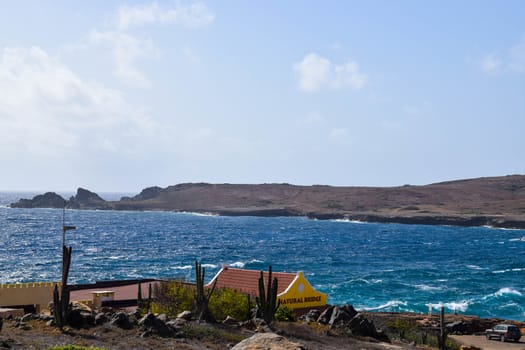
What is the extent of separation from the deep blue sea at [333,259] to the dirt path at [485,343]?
49.7 ft

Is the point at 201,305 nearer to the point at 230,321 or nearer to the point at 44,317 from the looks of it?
the point at 230,321

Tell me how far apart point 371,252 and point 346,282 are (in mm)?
35339

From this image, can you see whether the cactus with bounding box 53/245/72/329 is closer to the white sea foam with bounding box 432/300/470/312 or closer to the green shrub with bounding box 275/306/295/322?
the green shrub with bounding box 275/306/295/322

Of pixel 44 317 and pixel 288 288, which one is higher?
pixel 44 317

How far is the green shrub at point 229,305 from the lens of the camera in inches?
1147

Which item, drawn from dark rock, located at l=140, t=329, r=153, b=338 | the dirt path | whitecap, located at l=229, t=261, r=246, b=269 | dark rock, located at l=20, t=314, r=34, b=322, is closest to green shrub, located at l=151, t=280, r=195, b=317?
dark rock, located at l=20, t=314, r=34, b=322

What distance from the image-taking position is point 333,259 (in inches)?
3740

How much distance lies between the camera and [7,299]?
32.1 m

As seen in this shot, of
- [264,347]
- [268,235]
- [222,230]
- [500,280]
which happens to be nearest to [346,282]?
[500,280]

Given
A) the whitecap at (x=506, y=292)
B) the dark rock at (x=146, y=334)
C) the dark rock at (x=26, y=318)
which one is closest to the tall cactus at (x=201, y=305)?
the dark rock at (x=146, y=334)

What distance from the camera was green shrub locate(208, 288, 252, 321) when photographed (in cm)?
2912

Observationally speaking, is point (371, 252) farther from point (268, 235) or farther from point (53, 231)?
point (53, 231)

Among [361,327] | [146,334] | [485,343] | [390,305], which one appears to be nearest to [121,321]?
[146,334]

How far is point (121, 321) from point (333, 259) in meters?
74.3
